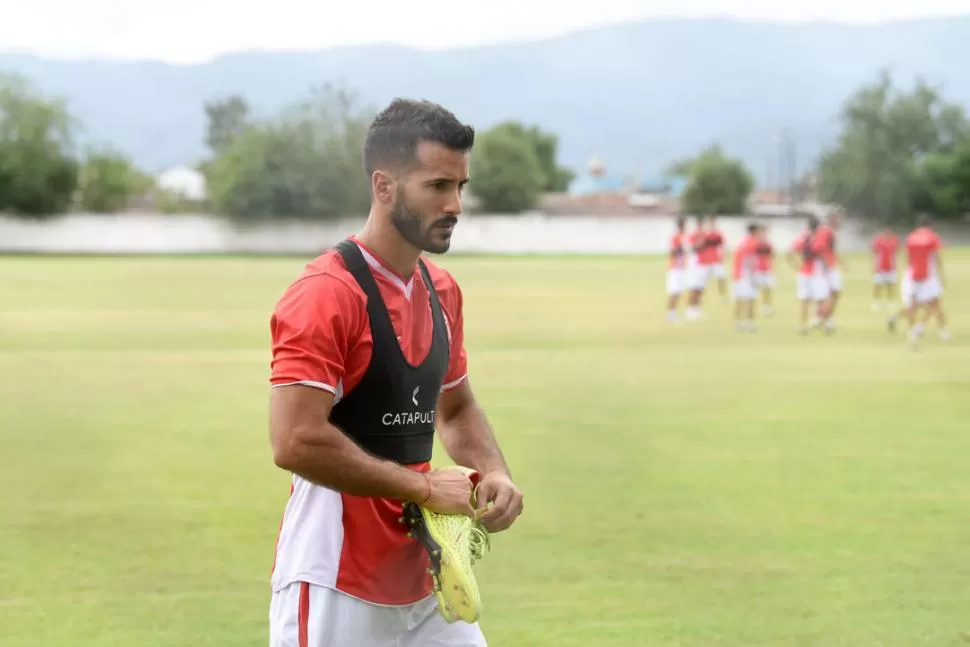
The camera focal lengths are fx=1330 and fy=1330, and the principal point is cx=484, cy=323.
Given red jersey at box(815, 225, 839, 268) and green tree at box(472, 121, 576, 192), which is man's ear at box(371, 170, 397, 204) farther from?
green tree at box(472, 121, 576, 192)

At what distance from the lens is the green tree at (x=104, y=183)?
3752 inches

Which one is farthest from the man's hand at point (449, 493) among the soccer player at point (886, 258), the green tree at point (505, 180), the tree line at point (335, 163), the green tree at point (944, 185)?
the green tree at point (505, 180)

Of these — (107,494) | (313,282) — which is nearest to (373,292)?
(313,282)

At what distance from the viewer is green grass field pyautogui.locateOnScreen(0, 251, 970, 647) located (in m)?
6.06

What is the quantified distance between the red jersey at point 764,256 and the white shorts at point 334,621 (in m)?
21.5

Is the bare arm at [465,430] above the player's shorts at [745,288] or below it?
above

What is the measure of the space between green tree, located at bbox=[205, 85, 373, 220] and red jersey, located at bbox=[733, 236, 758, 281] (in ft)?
185

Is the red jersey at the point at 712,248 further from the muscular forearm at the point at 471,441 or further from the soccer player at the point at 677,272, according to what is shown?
the muscular forearm at the point at 471,441

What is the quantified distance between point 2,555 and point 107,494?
5.22 ft

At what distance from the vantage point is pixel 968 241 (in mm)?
82625

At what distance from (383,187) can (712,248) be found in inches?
930

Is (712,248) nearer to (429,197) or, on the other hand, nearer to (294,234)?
(429,197)

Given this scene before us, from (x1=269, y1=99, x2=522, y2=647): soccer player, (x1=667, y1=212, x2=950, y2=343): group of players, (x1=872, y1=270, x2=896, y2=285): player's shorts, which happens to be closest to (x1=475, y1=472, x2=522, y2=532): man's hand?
(x1=269, y1=99, x2=522, y2=647): soccer player

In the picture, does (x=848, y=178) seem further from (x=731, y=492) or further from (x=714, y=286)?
(x=731, y=492)
